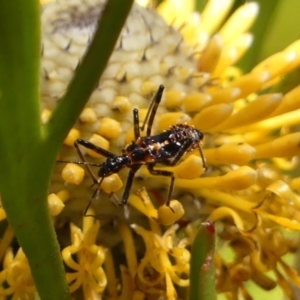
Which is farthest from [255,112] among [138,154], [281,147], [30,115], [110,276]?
[30,115]

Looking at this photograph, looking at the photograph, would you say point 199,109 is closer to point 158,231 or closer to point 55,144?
point 158,231

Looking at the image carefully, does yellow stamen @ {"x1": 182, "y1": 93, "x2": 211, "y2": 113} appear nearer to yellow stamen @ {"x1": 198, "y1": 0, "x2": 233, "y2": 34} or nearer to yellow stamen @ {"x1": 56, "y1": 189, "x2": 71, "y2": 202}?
yellow stamen @ {"x1": 56, "y1": 189, "x2": 71, "y2": 202}

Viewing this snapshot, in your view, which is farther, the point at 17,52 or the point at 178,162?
the point at 178,162

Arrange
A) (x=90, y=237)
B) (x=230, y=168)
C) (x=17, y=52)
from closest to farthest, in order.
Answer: (x=17, y=52), (x=90, y=237), (x=230, y=168)

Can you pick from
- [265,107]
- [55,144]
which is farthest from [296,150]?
[55,144]

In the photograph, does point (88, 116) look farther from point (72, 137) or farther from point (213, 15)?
point (213, 15)

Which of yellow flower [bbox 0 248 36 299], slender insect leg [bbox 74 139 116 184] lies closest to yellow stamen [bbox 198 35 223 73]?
slender insect leg [bbox 74 139 116 184]
